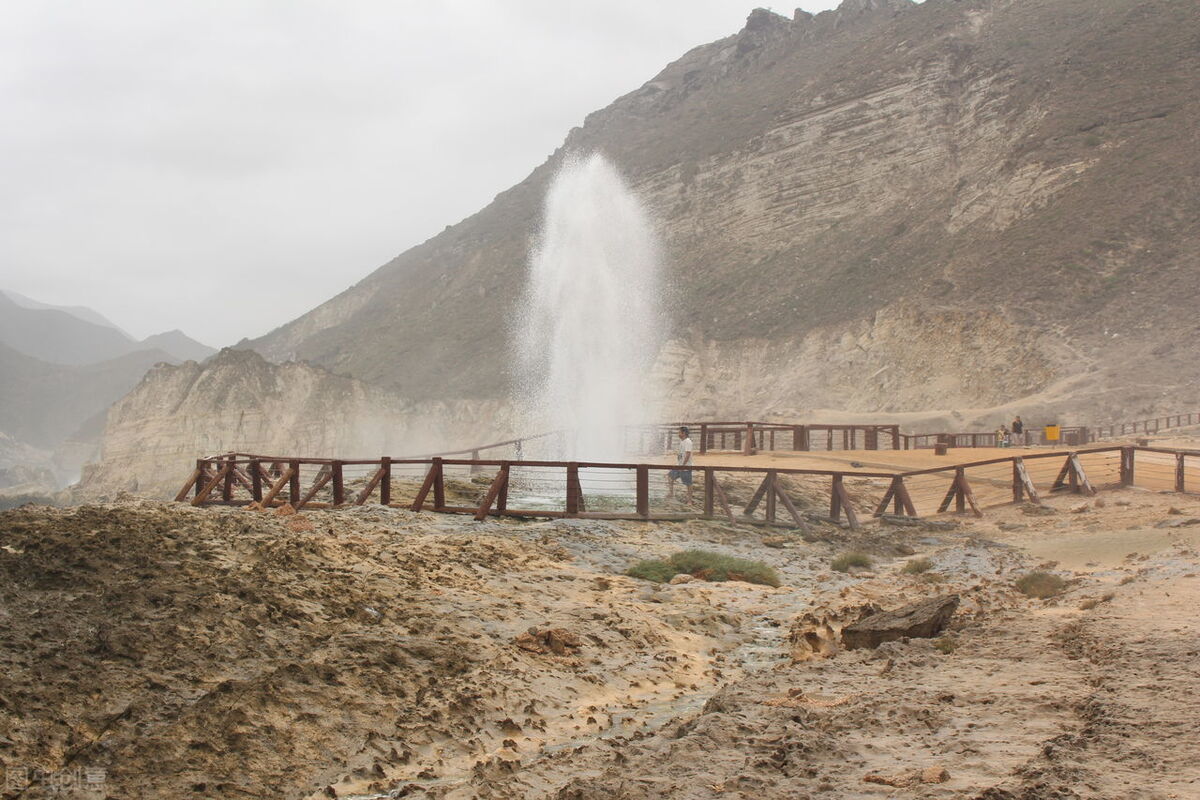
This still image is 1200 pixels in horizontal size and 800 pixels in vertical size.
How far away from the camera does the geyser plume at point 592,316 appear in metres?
46.2

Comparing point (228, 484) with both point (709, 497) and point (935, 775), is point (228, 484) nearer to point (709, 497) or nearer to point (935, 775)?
point (709, 497)

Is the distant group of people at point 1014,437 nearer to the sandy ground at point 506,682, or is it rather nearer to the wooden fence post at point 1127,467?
the wooden fence post at point 1127,467

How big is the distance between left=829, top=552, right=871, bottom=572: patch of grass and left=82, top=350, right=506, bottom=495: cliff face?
44.2 meters

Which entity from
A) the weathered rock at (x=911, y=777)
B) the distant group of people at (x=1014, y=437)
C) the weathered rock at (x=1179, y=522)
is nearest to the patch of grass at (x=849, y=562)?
the weathered rock at (x=1179, y=522)

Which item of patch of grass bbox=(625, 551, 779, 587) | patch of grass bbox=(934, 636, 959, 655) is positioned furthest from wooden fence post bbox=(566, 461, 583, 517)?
patch of grass bbox=(934, 636, 959, 655)

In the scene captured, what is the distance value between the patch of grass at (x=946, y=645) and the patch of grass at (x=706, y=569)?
12.6 feet

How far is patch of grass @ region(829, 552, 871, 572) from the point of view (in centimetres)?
1145

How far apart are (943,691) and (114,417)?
5822 cm

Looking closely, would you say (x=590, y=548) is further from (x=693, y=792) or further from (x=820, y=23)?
(x=820, y=23)

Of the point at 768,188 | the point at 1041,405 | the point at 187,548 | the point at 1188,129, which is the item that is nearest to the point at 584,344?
the point at 1041,405

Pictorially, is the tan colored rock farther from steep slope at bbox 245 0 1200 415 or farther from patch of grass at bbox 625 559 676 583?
steep slope at bbox 245 0 1200 415

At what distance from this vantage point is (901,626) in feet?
22.1

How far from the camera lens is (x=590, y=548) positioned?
11406 mm

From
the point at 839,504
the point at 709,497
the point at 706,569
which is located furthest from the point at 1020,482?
the point at 706,569
